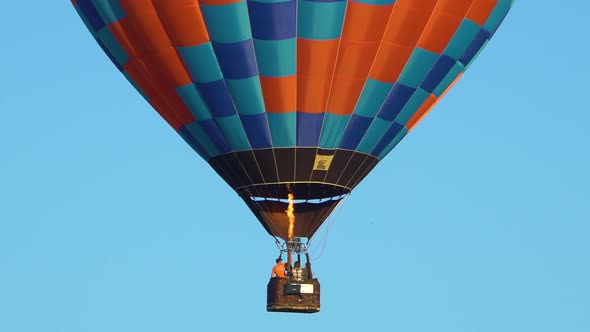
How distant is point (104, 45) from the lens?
132 ft

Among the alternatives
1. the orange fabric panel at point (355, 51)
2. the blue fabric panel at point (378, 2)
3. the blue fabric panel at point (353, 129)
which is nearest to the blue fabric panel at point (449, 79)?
the blue fabric panel at point (353, 129)

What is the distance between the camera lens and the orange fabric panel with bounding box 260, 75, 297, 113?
38719mm

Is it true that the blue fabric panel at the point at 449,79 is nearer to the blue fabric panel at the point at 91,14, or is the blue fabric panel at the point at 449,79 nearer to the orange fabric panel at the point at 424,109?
the orange fabric panel at the point at 424,109

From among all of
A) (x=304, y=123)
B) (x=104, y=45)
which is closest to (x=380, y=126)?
(x=304, y=123)

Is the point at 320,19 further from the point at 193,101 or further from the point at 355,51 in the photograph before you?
the point at 193,101

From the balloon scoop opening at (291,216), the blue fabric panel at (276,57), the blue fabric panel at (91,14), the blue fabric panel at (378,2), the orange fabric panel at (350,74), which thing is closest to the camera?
the blue fabric panel at (378,2)

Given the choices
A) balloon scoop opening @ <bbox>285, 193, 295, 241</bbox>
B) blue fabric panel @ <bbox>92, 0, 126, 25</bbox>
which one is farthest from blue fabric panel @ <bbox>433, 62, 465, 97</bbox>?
blue fabric panel @ <bbox>92, 0, 126, 25</bbox>

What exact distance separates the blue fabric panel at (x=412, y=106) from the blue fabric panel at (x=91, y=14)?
4.84 metres

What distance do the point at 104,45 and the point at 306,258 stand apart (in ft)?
15.3

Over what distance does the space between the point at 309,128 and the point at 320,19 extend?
1.77 m

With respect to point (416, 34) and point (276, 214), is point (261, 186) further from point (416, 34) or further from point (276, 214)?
point (416, 34)

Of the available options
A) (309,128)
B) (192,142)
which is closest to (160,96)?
(192,142)

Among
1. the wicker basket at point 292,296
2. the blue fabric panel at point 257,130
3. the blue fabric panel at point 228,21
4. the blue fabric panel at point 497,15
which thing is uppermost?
the blue fabric panel at point 497,15

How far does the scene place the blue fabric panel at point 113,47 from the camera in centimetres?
3975
